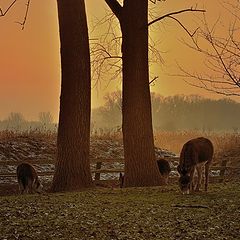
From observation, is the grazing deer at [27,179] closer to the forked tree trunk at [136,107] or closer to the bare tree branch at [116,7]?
the forked tree trunk at [136,107]

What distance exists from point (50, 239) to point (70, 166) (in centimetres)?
854

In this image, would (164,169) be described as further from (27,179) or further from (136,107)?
(27,179)

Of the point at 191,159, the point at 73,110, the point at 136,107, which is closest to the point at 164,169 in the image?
the point at 136,107

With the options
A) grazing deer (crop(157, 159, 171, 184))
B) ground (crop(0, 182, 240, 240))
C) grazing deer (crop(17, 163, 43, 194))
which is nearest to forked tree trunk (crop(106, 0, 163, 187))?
grazing deer (crop(157, 159, 171, 184))

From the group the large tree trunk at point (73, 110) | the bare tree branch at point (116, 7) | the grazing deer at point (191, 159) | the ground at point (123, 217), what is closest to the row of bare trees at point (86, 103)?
the large tree trunk at point (73, 110)

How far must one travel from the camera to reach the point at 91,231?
1128cm

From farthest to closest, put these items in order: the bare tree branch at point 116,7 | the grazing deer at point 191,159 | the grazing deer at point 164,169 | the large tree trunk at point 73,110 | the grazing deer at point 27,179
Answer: the grazing deer at point 164,169
the bare tree branch at point 116,7
the grazing deer at point 27,179
the large tree trunk at point 73,110
the grazing deer at point 191,159

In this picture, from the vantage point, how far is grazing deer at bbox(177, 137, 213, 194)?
53.1ft

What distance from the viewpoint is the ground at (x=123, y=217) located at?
36.9 ft

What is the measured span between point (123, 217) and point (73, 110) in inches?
293

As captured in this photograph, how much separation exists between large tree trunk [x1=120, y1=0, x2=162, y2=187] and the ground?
11.7ft

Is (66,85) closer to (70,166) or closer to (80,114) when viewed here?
(80,114)

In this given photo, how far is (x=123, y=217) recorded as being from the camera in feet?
41.0

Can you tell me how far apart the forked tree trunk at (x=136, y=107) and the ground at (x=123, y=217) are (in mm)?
3576
